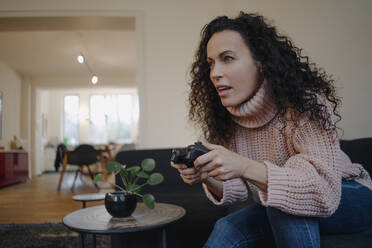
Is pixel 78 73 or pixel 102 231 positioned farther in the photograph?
pixel 78 73

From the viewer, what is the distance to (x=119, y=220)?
132 cm

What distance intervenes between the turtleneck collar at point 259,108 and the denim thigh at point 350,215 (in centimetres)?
32

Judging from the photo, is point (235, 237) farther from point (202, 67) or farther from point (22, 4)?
point (22, 4)

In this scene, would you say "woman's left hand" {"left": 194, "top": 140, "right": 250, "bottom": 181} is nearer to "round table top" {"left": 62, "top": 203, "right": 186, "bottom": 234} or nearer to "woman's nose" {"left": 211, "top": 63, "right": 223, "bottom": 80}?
"woman's nose" {"left": 211, "top": 63, "right": 223, "bottom": 80}

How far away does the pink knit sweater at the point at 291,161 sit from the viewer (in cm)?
78

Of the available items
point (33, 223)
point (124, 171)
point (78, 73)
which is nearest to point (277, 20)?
point (124, 171)

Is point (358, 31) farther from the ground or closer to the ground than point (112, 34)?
closer to the ground

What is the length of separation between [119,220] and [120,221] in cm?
2

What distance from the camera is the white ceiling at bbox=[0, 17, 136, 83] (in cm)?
347

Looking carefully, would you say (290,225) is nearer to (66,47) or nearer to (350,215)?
(350,215)

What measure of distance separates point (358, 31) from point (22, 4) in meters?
3.24

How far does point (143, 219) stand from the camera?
132 centimetres

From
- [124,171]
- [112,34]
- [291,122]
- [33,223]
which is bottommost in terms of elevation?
[33,223]

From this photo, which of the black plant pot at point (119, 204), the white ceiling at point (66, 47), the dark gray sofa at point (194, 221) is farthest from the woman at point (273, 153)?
the white ceiling at point (66, 47)
